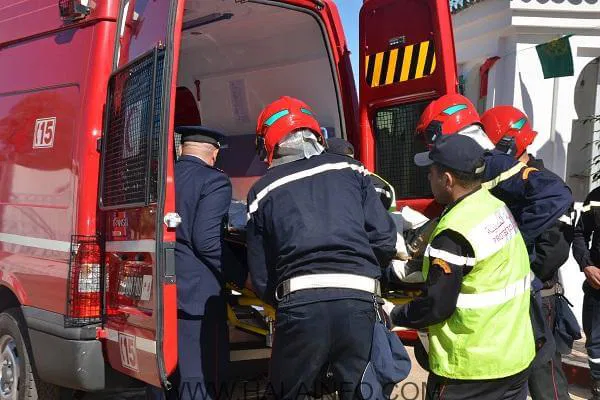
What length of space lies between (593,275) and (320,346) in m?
2.75

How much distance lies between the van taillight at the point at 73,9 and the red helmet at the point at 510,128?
2351 millimetres

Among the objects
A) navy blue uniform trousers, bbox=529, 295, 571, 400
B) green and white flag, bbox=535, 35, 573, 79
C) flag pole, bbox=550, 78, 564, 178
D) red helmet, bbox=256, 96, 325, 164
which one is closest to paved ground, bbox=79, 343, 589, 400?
navy blue uniform trousers, bbox=529, 295, 571, 400

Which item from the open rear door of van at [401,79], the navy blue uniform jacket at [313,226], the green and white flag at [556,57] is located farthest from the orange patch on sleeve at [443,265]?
the green and white flag at [556,57]

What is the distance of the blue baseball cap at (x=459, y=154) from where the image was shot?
2469mm

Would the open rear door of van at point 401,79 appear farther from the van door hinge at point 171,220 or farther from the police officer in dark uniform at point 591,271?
the van door hinge at point 171,220

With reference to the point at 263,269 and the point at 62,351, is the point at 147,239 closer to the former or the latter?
the point at 263,269

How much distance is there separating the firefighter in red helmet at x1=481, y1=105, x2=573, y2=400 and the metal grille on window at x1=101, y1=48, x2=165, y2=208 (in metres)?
1.96

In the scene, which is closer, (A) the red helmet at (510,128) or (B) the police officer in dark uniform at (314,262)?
(B) the police officer in dark uniform at (314,262)

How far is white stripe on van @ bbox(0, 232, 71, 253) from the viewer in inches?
125

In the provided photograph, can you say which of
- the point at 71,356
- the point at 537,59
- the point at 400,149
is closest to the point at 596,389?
the point at 400,149

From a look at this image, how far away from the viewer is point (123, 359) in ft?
9.75

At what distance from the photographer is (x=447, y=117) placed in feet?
11.2

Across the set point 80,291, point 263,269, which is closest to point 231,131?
point 80,291

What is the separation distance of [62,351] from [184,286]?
2.37ft
